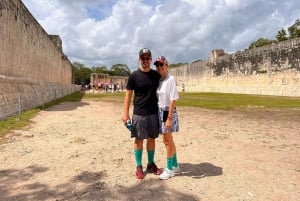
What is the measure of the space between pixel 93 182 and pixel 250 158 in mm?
2459

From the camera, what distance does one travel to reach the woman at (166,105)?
3.37 meters

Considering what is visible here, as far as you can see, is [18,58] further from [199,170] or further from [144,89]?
[199,170]

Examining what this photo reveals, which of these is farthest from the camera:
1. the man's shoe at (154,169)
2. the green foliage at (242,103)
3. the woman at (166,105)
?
the green foliage at (242,103)

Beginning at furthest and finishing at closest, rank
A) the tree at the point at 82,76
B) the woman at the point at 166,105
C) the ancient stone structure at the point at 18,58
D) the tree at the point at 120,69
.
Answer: the tree at the point at 120,69
the tree at the point at 82,76
the ancient stone structure at the point at 18,58
the woman at the point at 166,105

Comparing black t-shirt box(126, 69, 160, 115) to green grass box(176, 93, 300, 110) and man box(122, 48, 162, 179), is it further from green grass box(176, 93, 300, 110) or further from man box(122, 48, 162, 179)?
green grass box(176, 93, 300, 110)

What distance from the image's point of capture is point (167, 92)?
11.2 feet

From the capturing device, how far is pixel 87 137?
5828mm

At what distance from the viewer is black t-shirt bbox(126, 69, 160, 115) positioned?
11.2 ft

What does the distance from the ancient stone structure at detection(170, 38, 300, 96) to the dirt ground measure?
18.4 m

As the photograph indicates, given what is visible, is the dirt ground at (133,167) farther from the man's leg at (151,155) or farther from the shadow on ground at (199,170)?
the man's leg at (151,155)

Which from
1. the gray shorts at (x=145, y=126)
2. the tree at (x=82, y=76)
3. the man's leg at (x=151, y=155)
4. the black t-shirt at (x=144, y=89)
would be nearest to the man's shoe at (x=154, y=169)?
the man's leg at (x=151, y=155)

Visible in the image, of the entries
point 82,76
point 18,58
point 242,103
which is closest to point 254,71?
point 242,103

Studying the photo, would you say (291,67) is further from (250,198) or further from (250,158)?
(250,198)

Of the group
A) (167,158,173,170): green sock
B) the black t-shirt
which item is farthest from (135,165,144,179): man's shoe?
the black t-shirt
